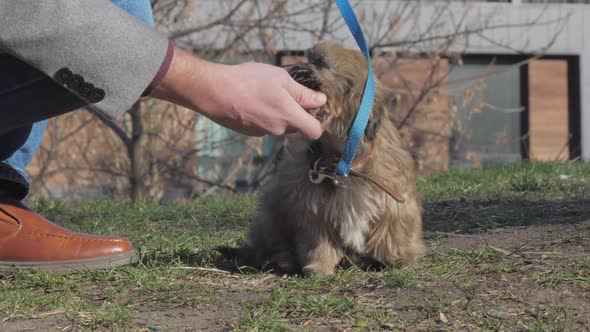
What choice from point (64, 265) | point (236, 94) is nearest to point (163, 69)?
point (236, 94)

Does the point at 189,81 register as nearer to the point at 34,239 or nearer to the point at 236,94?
the point at 236,94

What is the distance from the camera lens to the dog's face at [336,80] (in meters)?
3.08

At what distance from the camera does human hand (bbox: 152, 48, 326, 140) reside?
2.34 metres

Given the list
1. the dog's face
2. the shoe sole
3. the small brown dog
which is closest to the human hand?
the dog's face

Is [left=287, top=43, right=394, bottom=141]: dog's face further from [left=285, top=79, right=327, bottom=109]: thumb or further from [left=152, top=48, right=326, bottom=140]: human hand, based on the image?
[left=152, top=48, right=326, bottom=140]: human hand

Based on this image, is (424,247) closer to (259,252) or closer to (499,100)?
(259,252)

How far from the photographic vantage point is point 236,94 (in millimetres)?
2375

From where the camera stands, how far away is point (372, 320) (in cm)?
260

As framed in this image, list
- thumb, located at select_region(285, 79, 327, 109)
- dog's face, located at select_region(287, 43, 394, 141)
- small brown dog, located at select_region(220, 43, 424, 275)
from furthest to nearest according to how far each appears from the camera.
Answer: small brown dog, located at select_region(220, 43, 424, 275) → dog's face, located at select_region(287, 43, 394, 141) → thumb, located at select_region(285, 79, 327, 109)

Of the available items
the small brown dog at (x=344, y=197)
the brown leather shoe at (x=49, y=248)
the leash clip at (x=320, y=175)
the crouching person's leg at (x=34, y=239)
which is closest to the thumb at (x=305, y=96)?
the small brown dog at (x=344, y=197)

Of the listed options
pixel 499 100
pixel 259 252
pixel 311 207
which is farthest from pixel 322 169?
pixel 499 100

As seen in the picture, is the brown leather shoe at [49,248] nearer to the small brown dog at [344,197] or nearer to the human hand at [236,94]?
the small brown dog at [344,197]

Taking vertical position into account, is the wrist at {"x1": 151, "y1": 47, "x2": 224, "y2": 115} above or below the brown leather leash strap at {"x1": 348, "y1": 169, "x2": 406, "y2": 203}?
above

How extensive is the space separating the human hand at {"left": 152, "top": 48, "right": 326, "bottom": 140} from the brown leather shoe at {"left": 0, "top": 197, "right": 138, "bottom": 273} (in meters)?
1.20
